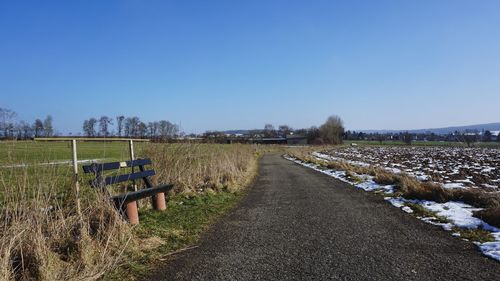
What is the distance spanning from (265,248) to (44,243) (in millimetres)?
3045

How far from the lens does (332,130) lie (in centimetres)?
13212

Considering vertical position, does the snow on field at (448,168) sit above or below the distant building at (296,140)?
below

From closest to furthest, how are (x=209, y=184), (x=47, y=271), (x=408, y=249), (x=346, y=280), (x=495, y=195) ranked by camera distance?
(x=47, y=271) < (x=346, y=280) < (x=408, y=249) < (x=495, y=195) < (x=209, y=184)

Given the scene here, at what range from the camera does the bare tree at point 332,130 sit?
13138cm

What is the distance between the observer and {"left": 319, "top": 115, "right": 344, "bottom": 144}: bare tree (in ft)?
431

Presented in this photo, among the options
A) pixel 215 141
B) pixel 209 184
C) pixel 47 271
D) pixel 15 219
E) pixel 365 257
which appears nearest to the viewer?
pixel 47 271

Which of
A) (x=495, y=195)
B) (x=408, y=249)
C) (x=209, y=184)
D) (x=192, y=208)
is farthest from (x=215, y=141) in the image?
(x=408, y=249)

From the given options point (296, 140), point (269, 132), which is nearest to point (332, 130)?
point (296, 140)

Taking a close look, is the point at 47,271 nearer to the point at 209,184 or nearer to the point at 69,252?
the point at 69,252

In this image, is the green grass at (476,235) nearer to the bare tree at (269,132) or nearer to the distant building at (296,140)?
the distant building at (296,140)

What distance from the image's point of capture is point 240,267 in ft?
17.4

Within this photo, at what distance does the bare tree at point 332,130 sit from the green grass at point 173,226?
122329mm

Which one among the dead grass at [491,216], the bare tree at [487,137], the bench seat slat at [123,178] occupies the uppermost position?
the bench seat slat at [123,178]

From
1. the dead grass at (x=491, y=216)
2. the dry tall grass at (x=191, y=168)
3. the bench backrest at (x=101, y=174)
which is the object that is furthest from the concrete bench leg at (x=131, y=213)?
the dead grass at (x=491, y=216)
